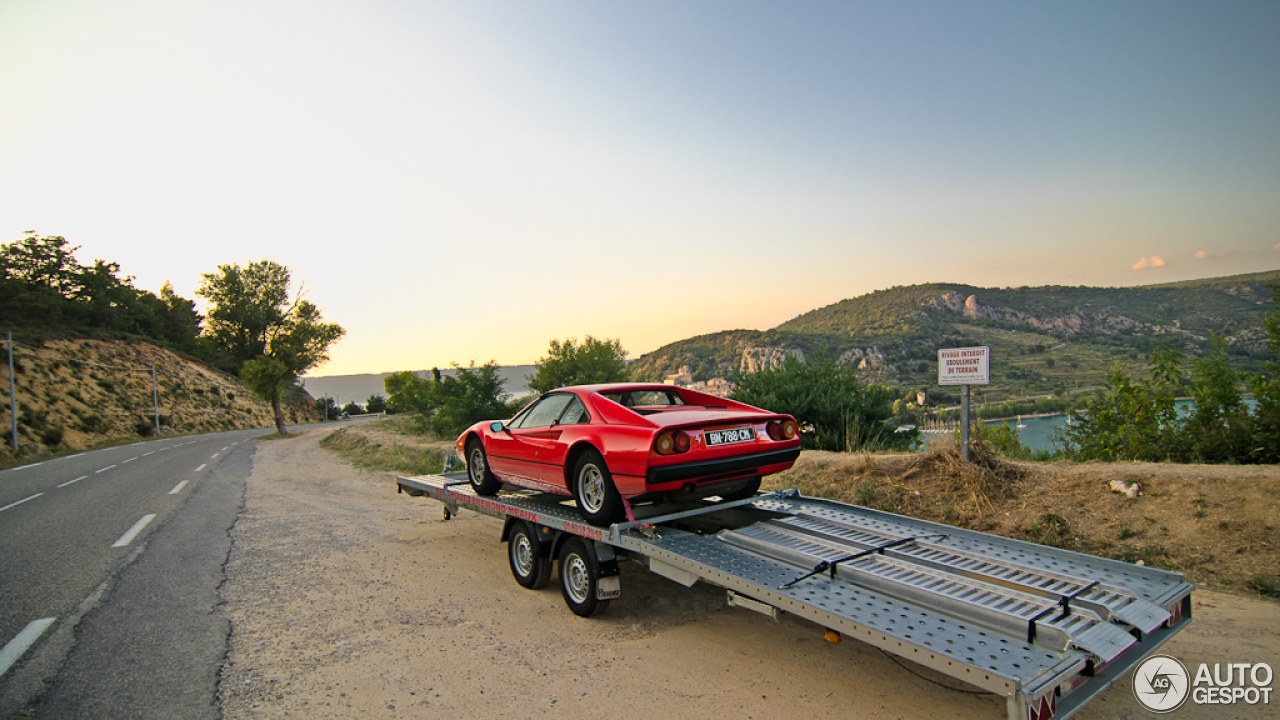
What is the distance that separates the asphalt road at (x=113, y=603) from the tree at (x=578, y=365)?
40.8 ft

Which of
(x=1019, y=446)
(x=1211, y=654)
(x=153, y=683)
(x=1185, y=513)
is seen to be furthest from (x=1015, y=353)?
(x=153, y=683)

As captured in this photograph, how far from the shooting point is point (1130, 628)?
2.69 metres

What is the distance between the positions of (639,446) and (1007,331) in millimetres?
36420

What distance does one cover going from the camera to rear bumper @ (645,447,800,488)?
4.11 metres

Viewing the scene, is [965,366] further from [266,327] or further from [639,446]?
[266,327]

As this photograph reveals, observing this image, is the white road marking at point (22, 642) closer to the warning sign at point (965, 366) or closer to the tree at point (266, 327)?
the warning sign at point (965, 366)

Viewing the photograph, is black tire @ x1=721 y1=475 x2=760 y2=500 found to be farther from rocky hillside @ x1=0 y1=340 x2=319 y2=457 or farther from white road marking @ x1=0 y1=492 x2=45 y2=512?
rocky hillside @ x1=0 y1=340 x2=319 y2=457

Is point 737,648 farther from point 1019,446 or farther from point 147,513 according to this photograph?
point 147,513

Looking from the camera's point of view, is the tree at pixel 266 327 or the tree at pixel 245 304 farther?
the tree at pixel 245 304

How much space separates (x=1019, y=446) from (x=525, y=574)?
31.7ft

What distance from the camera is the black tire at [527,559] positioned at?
5.19 metres

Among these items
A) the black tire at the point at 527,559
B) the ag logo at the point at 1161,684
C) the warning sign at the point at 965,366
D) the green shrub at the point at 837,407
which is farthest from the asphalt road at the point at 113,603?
the green shrub at the point at 837,407

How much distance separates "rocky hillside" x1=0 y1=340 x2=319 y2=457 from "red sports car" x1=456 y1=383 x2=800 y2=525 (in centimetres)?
2732

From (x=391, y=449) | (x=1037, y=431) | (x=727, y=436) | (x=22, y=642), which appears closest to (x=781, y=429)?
(x=727, y=436)
